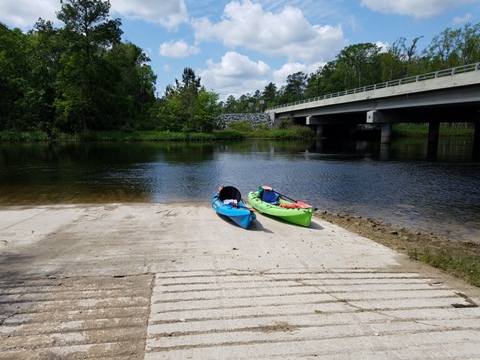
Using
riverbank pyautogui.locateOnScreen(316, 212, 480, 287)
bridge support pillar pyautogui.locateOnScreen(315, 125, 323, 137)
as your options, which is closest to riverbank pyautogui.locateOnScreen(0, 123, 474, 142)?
bridge support pillar pyautogui.locateOnScreen(315, 125, 323, 137)

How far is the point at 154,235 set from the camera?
9.05 m

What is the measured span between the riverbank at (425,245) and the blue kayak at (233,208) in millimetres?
3378

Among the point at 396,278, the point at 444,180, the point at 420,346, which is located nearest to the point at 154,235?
the point at 396,278

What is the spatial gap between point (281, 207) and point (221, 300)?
258 inches

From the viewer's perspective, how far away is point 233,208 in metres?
10.8

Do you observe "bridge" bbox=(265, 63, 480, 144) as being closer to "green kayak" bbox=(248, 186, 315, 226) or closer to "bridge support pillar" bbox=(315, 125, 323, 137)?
"bridge support pillar" bbox=(315, 125, 323, 137)

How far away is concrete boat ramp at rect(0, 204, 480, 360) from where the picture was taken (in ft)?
13.3

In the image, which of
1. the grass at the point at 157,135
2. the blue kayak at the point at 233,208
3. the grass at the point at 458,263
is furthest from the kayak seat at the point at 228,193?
the grass at the point at 157,135

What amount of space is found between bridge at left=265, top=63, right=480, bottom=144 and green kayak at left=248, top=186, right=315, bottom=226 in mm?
23308

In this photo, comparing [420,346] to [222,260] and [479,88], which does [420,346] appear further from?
[479,88]

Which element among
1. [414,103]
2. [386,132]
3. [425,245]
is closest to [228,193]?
[425,245]

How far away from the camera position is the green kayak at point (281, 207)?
1064cm

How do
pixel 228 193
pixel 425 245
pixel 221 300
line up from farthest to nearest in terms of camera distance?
pixel 228 193
pixel 425 245
pixel 221 300

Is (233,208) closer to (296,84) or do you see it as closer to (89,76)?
(89,76)
